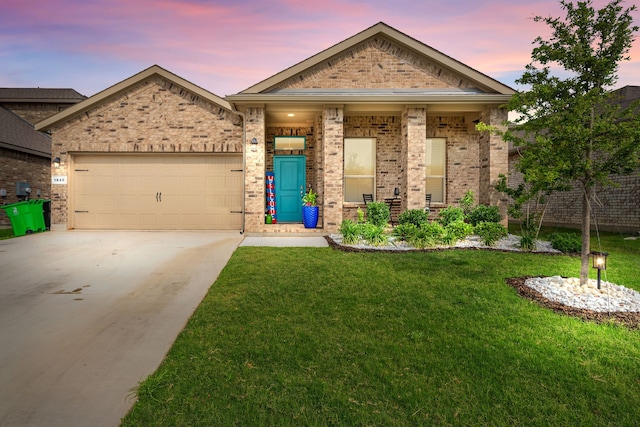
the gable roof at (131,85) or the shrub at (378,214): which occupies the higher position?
the gable roof at (131,85)

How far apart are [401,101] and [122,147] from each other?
8888 millimetres

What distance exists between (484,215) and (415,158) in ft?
8.32

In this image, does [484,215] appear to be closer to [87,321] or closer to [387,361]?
[387,361]

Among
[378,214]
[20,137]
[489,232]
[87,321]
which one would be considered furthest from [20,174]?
[489,232]

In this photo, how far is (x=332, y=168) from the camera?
386 inches

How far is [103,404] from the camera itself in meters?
2.19

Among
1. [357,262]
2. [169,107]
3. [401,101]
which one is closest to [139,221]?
[169,107]

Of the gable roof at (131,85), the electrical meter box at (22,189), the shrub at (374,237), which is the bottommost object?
the shrub at (374,237)

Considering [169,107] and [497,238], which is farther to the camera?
[169,107]

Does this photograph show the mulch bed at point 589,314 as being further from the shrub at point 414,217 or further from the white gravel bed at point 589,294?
the shrub at point 414,217

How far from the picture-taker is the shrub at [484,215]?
9164 millimetres

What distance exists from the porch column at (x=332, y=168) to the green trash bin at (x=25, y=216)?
9.03 meters

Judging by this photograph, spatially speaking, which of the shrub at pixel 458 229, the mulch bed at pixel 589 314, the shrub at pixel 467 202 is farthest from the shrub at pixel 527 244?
the mulch bed at pixel 589 314

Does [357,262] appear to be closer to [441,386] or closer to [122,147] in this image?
[441,386]
